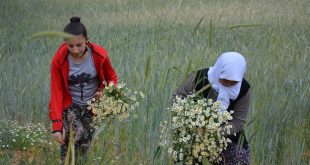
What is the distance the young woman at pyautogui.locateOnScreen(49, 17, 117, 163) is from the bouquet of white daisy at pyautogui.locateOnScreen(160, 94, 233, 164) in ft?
2.98

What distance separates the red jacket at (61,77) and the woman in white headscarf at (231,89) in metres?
0.58

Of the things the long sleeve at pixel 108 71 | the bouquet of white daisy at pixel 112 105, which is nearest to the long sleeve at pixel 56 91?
the long sleeve at pixel 108 71

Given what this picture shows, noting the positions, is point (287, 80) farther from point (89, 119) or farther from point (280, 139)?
point (89, 119)

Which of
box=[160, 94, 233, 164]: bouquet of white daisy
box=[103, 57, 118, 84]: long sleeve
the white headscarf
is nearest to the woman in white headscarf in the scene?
the white headscarf

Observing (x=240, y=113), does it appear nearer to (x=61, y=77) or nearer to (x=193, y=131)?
(x=193, y=131)

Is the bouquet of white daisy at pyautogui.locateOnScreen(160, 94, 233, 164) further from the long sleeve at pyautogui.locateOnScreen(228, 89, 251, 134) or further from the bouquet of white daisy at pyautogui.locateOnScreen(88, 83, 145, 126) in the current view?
the long sleeve at pyautogui.locateOnScreen(228, 89, 251, 134)

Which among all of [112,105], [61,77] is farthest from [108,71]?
[112,105]

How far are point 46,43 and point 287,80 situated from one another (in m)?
3.97

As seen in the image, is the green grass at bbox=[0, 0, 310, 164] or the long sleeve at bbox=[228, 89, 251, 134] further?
the green grass at bbox=[0, 0, 310, 164]

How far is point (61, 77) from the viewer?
10.5 ft

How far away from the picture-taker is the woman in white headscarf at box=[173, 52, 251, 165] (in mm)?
2686

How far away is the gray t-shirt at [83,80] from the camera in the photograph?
3.21m

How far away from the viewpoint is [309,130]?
4.26 m

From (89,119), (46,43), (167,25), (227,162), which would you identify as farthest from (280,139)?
(167,25)
